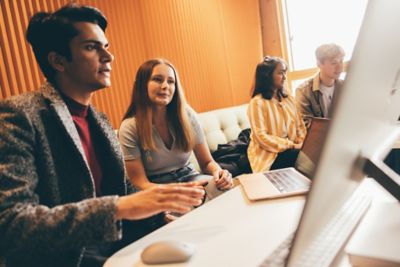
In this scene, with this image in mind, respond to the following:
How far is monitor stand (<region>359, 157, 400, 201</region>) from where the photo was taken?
1.59 feet

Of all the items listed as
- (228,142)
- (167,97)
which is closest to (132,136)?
(167,97)

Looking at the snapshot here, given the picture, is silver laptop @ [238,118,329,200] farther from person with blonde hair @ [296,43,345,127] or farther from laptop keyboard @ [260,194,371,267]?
person with blonde hair @ [296,43,345,127]

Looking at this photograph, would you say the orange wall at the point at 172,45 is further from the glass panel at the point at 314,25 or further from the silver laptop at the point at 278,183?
the silver laptop at the point at 278,183

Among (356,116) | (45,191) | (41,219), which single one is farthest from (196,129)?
(356,116)

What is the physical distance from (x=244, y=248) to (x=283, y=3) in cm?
413

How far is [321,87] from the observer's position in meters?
2.84

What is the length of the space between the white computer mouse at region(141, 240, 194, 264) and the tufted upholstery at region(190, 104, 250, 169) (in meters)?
2.35

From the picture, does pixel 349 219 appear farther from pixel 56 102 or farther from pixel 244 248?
pixel 56 102

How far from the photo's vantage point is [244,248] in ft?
2.24

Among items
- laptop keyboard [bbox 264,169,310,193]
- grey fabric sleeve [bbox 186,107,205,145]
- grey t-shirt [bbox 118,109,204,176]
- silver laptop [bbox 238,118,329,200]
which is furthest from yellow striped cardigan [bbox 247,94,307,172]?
laptop keyboard [bbox 264,169,310,193]

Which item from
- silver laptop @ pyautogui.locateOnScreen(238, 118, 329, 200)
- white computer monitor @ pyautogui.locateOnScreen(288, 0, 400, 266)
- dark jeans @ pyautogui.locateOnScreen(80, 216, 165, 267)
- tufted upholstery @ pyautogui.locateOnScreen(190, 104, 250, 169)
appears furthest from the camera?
tufted upholstery @ pyautogui.locateOnScreen(190, 104, 250, 169)

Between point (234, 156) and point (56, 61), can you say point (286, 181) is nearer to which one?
point (56, 61)

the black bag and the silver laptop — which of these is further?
the black bag

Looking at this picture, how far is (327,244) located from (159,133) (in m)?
1.44
